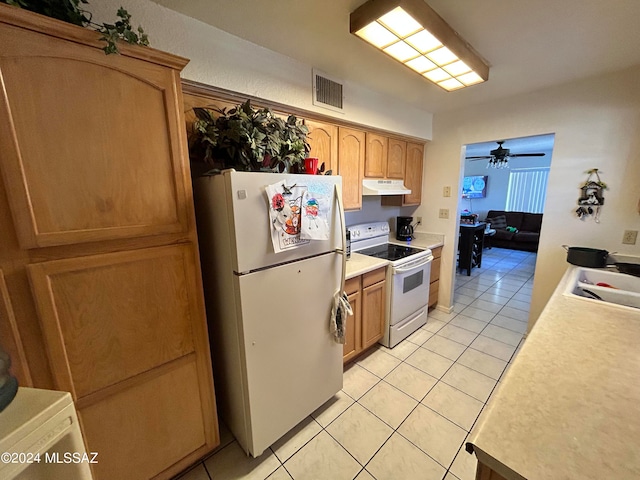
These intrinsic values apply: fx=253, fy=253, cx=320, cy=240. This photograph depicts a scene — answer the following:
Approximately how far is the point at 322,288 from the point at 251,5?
153 cm

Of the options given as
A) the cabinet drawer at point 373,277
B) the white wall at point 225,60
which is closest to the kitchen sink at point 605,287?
the cabinet drawer at point 373,277

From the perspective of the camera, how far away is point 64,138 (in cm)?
87

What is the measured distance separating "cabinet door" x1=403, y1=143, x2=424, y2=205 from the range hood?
19 cm

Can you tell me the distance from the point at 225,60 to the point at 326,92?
78 cm

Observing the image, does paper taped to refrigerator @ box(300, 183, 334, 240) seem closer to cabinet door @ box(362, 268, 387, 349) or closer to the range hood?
cabinet door @ box(362, 268, 387, 349)

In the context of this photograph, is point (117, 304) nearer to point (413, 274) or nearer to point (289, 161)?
point (289, 161)

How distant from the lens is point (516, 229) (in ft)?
21.2

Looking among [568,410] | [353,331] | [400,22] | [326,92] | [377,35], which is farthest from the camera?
[353,331]

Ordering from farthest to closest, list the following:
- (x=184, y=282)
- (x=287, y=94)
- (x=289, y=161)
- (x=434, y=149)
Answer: (x=434, y=149) < (x=287, y=94) < (x=289, y=161) < (x=184, y=282)

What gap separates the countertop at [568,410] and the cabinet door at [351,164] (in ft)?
Result: 5.13

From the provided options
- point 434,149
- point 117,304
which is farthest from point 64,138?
point 434,149

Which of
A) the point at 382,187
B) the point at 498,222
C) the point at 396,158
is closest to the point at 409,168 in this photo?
the point at 396,158

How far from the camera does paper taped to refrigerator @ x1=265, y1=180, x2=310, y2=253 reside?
1258mm

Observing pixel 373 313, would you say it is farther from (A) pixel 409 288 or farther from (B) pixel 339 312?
(B) pixel 339 312
